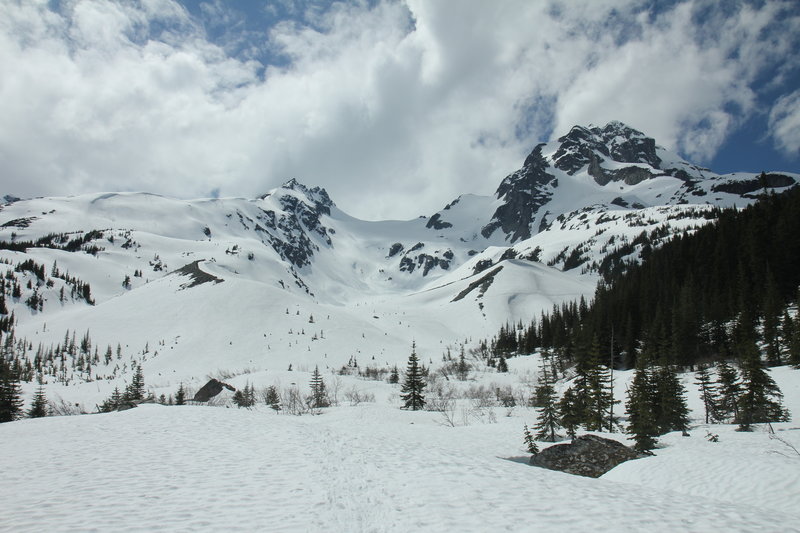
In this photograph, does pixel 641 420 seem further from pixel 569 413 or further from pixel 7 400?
pixel 7 400

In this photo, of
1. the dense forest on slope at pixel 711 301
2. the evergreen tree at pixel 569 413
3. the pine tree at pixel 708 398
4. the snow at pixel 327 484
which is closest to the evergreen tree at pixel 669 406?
the pine tree at pixel 708 398

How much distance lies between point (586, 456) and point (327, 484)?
39.9 feet

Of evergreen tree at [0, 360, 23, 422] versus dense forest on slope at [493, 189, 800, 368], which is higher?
dense forest on slope at [493, 189, 800, 368]

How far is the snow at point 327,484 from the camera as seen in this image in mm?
8016

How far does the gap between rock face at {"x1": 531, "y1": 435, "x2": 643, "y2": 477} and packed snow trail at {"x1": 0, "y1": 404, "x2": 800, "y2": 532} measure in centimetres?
549

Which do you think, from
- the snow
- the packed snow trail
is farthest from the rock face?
the packed snow trail

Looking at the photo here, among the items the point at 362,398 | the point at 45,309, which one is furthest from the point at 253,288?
the point at 45,309

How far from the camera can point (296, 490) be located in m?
10.2

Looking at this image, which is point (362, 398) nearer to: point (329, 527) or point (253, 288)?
point (329, 527)

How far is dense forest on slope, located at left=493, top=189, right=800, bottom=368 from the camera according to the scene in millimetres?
49719

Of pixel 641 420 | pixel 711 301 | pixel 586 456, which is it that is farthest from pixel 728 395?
pixel 711 301

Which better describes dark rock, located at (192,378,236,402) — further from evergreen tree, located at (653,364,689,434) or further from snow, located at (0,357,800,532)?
evergreen tree, located at (653,364,689,434)

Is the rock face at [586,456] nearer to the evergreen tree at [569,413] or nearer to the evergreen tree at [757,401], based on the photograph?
the evergreen tree at [569,413]

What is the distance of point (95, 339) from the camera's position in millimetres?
104438
